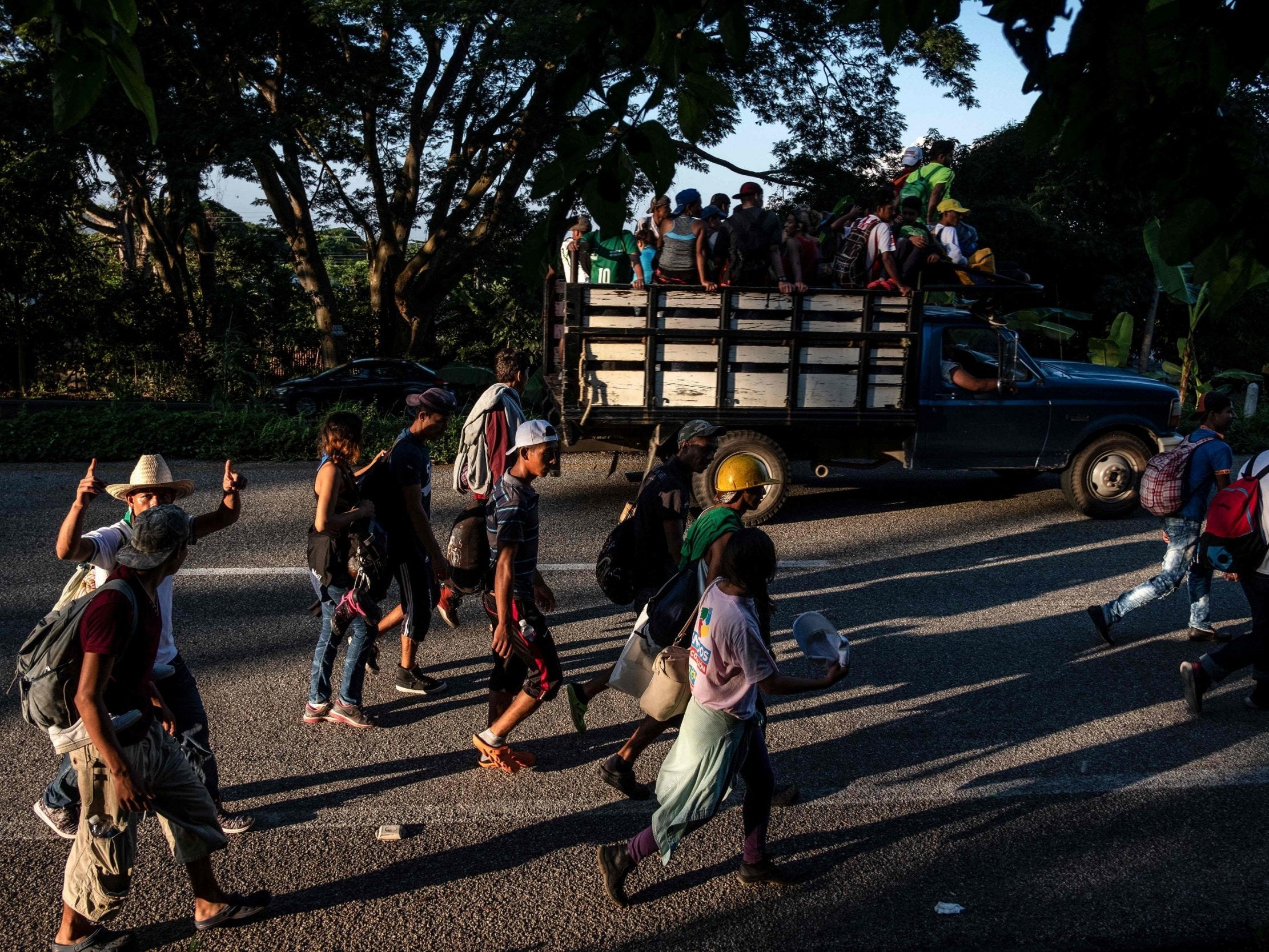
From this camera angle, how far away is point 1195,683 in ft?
20.6

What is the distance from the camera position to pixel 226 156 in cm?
1869

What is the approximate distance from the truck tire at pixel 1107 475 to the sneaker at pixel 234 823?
28.5ft

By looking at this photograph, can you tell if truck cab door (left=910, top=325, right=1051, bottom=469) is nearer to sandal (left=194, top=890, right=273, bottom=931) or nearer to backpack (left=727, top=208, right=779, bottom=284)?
backpack (left=727, top=208, right=779, bottom=284)

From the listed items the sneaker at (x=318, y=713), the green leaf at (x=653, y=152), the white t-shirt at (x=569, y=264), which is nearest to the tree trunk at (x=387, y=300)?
the white t-shirt at (x=569, y=264)

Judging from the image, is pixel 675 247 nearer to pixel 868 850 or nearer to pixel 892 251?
pixel 892 251

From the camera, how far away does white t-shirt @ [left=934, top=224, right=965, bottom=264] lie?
12008mm

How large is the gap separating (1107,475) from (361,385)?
544 inches

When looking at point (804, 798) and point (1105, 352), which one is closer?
point (804, 798)

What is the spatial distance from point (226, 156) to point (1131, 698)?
16483 mm

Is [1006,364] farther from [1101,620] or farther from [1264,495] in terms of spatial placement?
[1264,495]

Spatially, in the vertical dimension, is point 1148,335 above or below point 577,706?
above

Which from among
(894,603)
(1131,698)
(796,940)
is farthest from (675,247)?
(796,940)

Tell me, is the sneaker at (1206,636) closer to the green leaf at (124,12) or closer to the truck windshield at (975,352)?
the truck windshield at (975,352)

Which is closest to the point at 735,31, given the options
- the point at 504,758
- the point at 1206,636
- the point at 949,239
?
the point at 504,758
